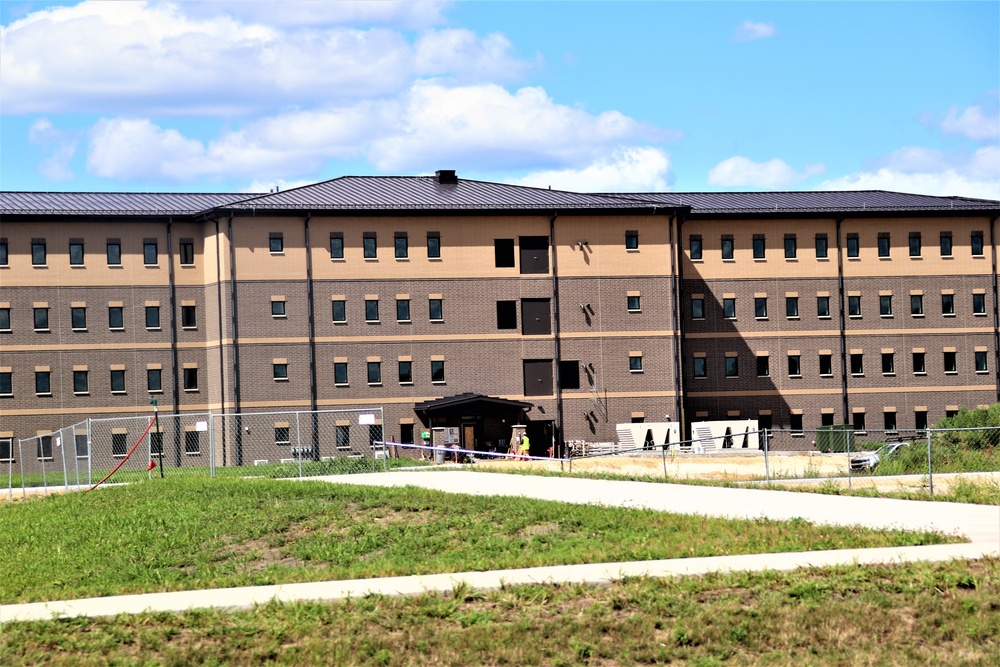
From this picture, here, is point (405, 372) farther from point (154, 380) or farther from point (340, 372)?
point (154, 380)

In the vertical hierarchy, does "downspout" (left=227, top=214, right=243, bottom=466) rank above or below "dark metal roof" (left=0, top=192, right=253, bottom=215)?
below

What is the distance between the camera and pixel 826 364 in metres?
64.2

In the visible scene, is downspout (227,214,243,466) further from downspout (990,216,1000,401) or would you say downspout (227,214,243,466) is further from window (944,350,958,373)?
downspout (990,216,1000,401)

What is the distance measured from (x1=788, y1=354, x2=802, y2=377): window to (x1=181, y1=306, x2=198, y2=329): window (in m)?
27.8

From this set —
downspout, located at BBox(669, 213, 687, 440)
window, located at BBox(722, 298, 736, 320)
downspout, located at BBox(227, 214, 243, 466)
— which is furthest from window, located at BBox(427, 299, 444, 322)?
window, located at BBox(722, 298, 736, 320)

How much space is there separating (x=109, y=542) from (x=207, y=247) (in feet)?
130

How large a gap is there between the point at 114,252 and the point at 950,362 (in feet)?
130

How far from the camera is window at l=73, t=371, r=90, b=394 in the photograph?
192 ft

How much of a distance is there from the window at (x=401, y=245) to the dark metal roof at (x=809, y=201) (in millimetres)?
11230

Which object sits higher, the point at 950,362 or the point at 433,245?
the point at 433,245

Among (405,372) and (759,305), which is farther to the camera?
(759,305)

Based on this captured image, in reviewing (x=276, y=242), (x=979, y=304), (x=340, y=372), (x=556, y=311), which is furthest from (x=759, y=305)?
(x=276, y=242)

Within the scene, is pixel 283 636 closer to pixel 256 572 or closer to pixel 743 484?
pixel 256 572

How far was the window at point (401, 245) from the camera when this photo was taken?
59.2 meters
